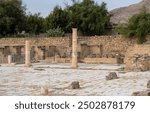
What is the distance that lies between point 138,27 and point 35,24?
18.8 meters

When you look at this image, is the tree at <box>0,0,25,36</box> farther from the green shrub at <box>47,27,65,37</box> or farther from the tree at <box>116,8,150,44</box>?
the tree at <box>116,8,150,44</box>

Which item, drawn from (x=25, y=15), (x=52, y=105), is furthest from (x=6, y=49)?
(x=52, y=105)

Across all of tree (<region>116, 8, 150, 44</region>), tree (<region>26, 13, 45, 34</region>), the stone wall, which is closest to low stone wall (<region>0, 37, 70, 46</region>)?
the stone wall

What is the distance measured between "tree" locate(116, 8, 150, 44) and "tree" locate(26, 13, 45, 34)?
625 inches

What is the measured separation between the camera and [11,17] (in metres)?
43.1

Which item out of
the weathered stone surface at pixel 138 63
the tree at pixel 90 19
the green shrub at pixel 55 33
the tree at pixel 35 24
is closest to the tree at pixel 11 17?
the tree at pixel 35 24

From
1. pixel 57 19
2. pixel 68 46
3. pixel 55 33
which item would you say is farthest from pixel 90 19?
pixel 68 46

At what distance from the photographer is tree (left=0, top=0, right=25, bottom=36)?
42.2m

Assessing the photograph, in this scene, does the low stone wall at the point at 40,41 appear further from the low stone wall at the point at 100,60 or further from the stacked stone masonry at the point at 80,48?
the low stone wall at the point at 100,60

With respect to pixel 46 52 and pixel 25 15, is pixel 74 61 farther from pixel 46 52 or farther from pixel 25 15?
pixel 25 15

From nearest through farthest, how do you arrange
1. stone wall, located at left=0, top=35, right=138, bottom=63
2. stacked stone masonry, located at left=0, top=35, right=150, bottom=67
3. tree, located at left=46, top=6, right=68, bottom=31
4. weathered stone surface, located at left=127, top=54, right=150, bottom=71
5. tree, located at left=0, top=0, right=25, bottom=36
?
weathered stone surface, located at left=127, top=54, right=150, bottom=71 < stacked stone masonry, located at left=0, top=35, right=150, bottom=67 < stone wall, located at left=0, top=35, right=138, bottom=63 < tree, located at left=0, top=0, right=25, bottom=36 < tree, located at left=46, top=6, right=68, bottom=31

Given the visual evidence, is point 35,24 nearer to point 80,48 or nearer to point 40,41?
point 40,41

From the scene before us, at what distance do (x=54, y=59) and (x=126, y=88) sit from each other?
18045 mm

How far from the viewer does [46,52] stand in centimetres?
3766
